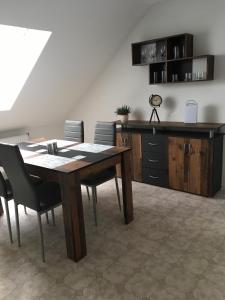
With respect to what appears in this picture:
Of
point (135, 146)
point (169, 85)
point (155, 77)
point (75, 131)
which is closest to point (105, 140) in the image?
point (75, 131)

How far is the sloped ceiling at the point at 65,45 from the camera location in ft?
8.79

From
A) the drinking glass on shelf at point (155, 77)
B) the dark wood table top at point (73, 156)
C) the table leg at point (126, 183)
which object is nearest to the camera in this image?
the dark wood table top at point (73, 156)

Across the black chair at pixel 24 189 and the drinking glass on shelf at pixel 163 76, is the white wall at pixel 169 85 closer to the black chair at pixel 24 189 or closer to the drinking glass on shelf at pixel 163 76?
the drinking glass on shelf at pixel 163 76

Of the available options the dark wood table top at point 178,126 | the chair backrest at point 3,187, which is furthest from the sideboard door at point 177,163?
the chair backrest at point 3,187

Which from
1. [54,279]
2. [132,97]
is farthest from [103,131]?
[54,279]

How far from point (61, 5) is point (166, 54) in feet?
4.65

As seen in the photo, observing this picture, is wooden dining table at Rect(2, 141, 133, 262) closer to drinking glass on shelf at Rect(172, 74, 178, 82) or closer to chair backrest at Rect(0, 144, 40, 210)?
chair backrest at Rect(0, 144, 40, 210)

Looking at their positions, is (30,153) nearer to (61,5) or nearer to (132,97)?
(61,5)

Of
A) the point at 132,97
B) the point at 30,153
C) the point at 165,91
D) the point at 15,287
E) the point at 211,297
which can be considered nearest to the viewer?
the point at 211,297

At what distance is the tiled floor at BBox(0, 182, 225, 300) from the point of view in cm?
181

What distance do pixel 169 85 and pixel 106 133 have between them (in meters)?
1.27

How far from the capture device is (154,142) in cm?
344

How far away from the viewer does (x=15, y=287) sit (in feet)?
6.22

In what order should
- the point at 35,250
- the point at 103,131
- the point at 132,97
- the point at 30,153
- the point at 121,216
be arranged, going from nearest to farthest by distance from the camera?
the point at 35,250 < the point at 30,153 < the point at 121,216 < the point at 103,131 < the point at 132,97
